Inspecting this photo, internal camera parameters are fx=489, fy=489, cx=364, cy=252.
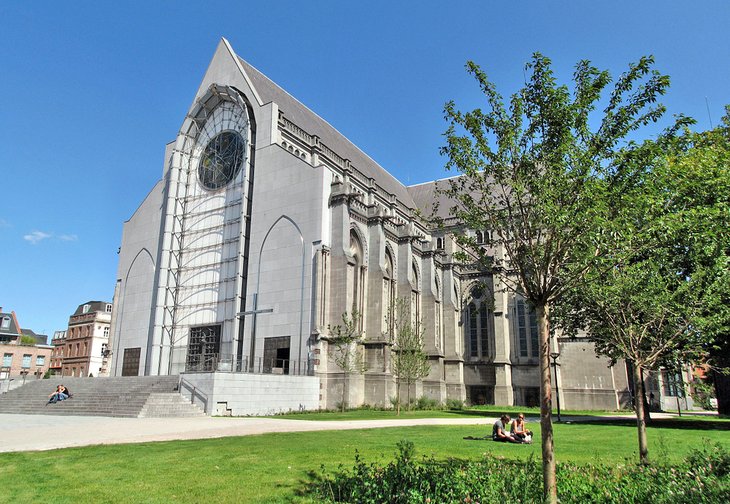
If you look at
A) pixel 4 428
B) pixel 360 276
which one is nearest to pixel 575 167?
pixel 4 428

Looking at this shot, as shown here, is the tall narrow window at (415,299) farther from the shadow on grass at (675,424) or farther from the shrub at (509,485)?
the shrub at (509,485)

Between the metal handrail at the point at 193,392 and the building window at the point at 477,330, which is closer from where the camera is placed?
the metal handrail at the point at 193,392

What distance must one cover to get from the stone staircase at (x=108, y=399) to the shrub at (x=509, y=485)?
1981 cm

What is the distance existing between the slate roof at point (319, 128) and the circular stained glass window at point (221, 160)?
16.3ft

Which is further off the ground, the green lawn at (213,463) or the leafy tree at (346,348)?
the leafy tree at (346,348)

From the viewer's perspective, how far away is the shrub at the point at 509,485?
21.8ft

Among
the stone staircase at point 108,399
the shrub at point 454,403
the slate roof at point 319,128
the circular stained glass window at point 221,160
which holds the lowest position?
the shrub at point 454,403

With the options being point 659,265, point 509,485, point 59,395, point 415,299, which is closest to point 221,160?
point 415,299

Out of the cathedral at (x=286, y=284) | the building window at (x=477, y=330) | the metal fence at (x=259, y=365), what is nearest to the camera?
the metal fence at (x=259, y=365)

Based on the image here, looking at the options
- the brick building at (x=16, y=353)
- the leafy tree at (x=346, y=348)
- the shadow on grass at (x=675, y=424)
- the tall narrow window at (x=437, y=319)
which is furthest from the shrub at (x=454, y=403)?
the brick building at (x=16, y=353)

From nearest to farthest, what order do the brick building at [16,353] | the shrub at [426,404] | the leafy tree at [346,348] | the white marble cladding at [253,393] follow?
the white marble cladding at [253,393]
the leafy tree at [346,348]
the shrub at [426,404]
the brick building at [16,353]

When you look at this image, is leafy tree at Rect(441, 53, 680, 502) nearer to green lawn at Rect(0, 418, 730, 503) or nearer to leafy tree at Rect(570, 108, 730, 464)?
leafy tree at Rect(570, 108, 730, 464)

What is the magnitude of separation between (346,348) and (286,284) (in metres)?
6.86

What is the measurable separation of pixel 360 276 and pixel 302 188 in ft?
27.0
